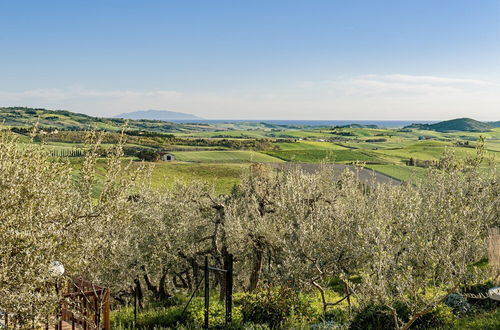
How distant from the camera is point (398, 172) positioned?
96.7 m

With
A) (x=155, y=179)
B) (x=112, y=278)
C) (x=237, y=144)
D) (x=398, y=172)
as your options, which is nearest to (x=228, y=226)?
(x=112, y=278)

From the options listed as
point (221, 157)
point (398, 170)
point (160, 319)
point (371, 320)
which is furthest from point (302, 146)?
point (371, 320)

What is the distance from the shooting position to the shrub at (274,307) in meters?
16.6

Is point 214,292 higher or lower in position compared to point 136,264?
lower

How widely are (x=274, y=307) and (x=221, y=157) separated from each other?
4100 inches

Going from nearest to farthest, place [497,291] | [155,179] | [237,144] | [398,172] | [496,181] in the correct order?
[497,291] → [496,181] → [155,179] → [398,172] → [237,144]

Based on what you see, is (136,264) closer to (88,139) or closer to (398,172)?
(88,139)

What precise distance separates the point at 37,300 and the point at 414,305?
9.11m

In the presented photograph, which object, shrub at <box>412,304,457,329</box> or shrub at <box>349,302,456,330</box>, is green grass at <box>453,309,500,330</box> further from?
shrub at <box>349,302,456,330</box>

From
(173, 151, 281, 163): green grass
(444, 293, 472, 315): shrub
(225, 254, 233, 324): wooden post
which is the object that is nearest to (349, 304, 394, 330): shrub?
(444, 293, 472, 315): shrub

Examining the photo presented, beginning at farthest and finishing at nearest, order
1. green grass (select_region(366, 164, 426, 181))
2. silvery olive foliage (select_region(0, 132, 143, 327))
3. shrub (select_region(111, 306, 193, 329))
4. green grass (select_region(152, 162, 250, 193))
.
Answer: green grass (select_region(366, 164, 426, 181))
green grass (select_region(152, 162, 250, 193))
shrub (select_region(111, 306, 193, 329))
silvery olive foliage (select_region(0, 132, 143, 327))

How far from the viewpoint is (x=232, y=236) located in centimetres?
2158

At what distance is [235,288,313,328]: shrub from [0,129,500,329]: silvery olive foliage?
665 millimetres

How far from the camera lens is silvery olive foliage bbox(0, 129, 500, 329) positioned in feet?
31.3
